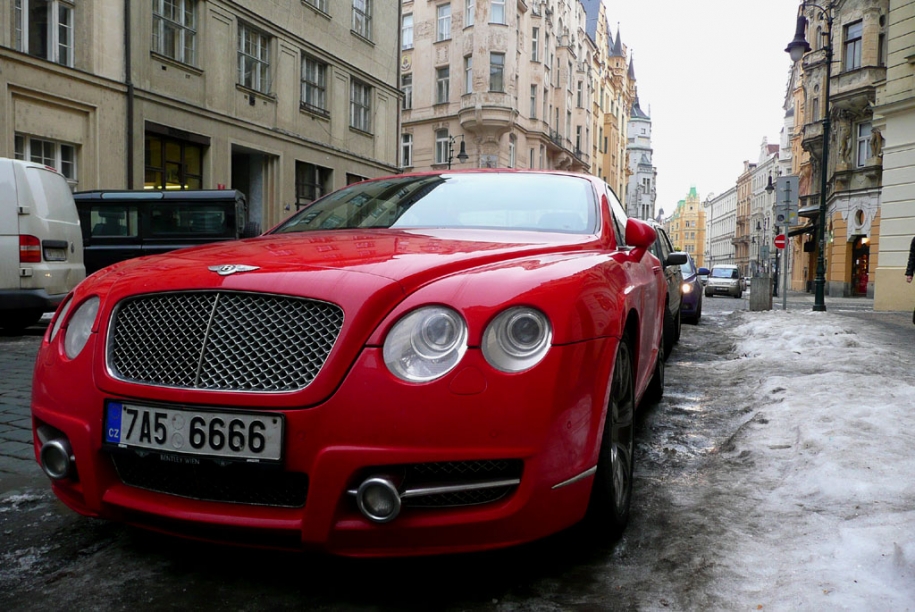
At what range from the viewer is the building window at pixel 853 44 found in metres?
32.4

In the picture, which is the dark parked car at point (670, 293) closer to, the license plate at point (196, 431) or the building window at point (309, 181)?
the license plate at point (196, 431)

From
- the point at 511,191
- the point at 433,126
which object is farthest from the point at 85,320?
the point at 433,126

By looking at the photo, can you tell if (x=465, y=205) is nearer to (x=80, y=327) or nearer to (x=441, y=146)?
(x=80, y=327)

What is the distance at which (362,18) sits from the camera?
80.7 ft

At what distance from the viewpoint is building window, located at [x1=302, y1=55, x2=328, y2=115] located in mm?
21672

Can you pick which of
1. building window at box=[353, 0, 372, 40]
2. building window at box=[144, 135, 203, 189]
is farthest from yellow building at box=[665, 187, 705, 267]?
building window at box=[144, 135, 203, 189]

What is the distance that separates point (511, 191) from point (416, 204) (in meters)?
0.47

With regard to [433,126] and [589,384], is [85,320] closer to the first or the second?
[589,384]

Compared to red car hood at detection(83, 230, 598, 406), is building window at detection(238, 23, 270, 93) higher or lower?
higher

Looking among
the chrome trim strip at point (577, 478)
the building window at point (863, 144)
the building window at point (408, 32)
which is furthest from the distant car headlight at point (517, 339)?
the building window at point (408, 32)

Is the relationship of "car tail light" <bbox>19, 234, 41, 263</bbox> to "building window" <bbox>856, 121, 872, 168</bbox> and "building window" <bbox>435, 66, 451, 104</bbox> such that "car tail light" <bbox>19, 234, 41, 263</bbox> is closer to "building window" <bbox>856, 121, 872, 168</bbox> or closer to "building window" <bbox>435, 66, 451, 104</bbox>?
"building window" <bbox>856, 121, 872, 168</bbox>

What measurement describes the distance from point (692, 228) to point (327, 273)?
185941 millimetres

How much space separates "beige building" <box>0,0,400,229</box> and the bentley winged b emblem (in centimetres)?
1044

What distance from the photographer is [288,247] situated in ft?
9.20
